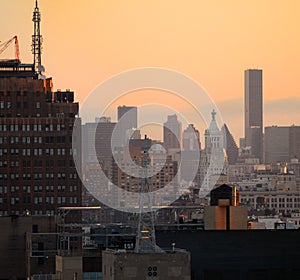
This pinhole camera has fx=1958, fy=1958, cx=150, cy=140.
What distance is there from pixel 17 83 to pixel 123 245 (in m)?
95.2

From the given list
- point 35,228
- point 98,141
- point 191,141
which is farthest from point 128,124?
point 191,141

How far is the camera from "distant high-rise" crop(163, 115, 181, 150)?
12254 centimetres

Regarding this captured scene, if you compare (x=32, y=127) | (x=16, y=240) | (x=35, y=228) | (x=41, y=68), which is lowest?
(x=16, y=240)

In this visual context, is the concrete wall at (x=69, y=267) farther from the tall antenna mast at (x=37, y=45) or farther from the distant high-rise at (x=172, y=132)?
the tall antenna mast at (x=37, y=45)

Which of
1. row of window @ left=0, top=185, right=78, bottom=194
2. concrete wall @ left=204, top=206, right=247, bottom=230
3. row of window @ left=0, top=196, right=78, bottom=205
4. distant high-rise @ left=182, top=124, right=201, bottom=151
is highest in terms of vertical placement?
distant high-rise @ left=182, top=124, right=201, bottom=151

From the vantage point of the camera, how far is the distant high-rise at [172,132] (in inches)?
4825

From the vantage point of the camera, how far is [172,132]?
129375 mm

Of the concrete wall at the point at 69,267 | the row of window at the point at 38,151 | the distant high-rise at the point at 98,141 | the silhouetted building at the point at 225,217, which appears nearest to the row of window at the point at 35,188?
the row of window at the point at 38,151

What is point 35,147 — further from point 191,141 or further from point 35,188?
point 191,141

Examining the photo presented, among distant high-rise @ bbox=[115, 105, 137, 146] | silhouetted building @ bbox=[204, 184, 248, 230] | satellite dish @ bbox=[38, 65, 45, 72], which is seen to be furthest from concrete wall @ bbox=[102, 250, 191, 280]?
satellite dish @ bbox=[38, 65, 45, 72]

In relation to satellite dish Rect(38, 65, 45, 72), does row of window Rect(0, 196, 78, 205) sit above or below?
below

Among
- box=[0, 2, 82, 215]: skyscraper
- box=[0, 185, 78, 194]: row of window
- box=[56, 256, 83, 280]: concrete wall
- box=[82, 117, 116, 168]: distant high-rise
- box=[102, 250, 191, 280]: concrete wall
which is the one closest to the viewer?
box=[102, 250, 191, 280]: concrete wall

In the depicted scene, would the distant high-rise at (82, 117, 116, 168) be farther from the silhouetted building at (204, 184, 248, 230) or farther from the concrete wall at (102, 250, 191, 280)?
the concrete wall at (102, 250, 191, 280)

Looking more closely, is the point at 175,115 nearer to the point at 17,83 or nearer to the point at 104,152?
the point at 104,152
